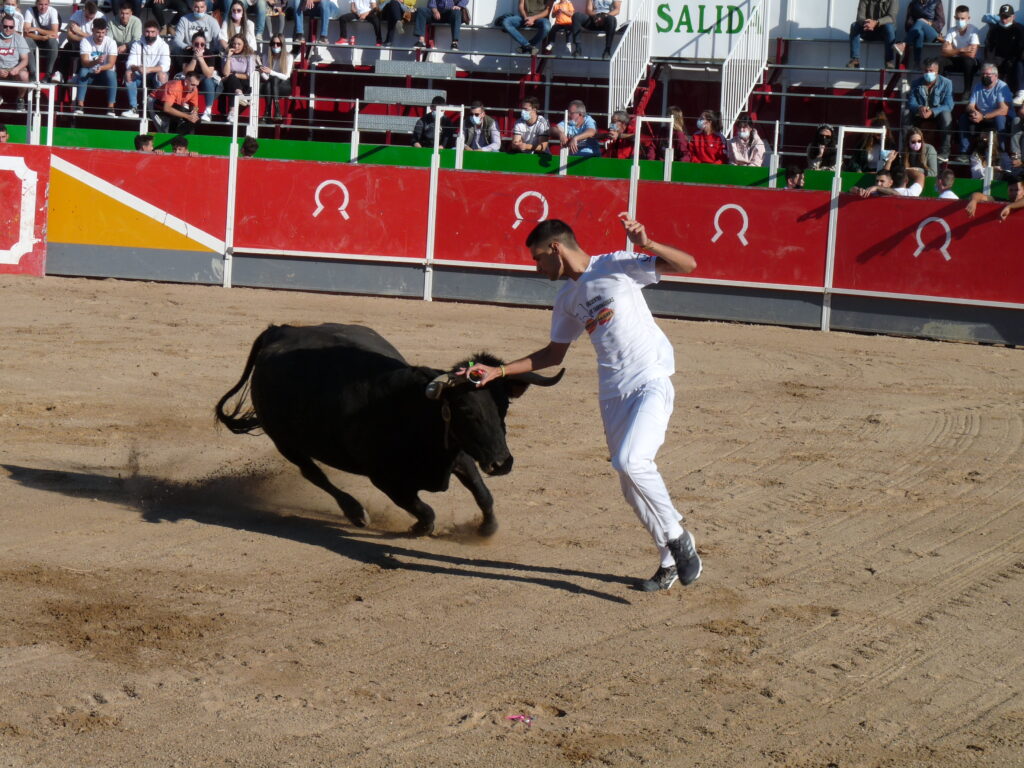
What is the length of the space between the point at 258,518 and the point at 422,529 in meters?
0.97

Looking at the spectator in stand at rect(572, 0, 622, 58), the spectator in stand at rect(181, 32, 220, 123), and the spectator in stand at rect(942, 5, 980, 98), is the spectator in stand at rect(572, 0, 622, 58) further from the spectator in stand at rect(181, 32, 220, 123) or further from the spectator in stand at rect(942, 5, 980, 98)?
the spectator in stand at rect(181, 32, 220, 123)

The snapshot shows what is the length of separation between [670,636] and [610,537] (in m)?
1.56

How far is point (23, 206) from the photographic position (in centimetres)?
1616

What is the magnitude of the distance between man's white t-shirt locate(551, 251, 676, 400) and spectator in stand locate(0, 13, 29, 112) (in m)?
16.7

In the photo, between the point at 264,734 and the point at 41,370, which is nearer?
the point at 264,734

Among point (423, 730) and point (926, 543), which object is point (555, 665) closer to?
point (423, 730)

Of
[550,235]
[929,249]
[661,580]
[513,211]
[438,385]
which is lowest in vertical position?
[661,580]

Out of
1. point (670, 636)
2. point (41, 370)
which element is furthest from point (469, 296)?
point (670, 636)

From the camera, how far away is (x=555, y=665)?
5.18 m

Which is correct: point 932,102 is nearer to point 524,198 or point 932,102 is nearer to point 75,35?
point 524,198

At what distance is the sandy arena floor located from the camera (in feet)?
14.9

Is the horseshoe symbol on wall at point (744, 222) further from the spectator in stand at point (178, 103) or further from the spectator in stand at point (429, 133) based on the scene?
the spectator in stand at point (178, 103)

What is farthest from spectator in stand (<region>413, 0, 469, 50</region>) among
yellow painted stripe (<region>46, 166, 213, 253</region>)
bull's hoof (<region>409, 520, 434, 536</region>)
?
bull's hoof (<region>409, 520, 434, 536</region>)

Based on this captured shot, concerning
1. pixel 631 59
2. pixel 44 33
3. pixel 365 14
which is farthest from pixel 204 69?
pixel 631 59
